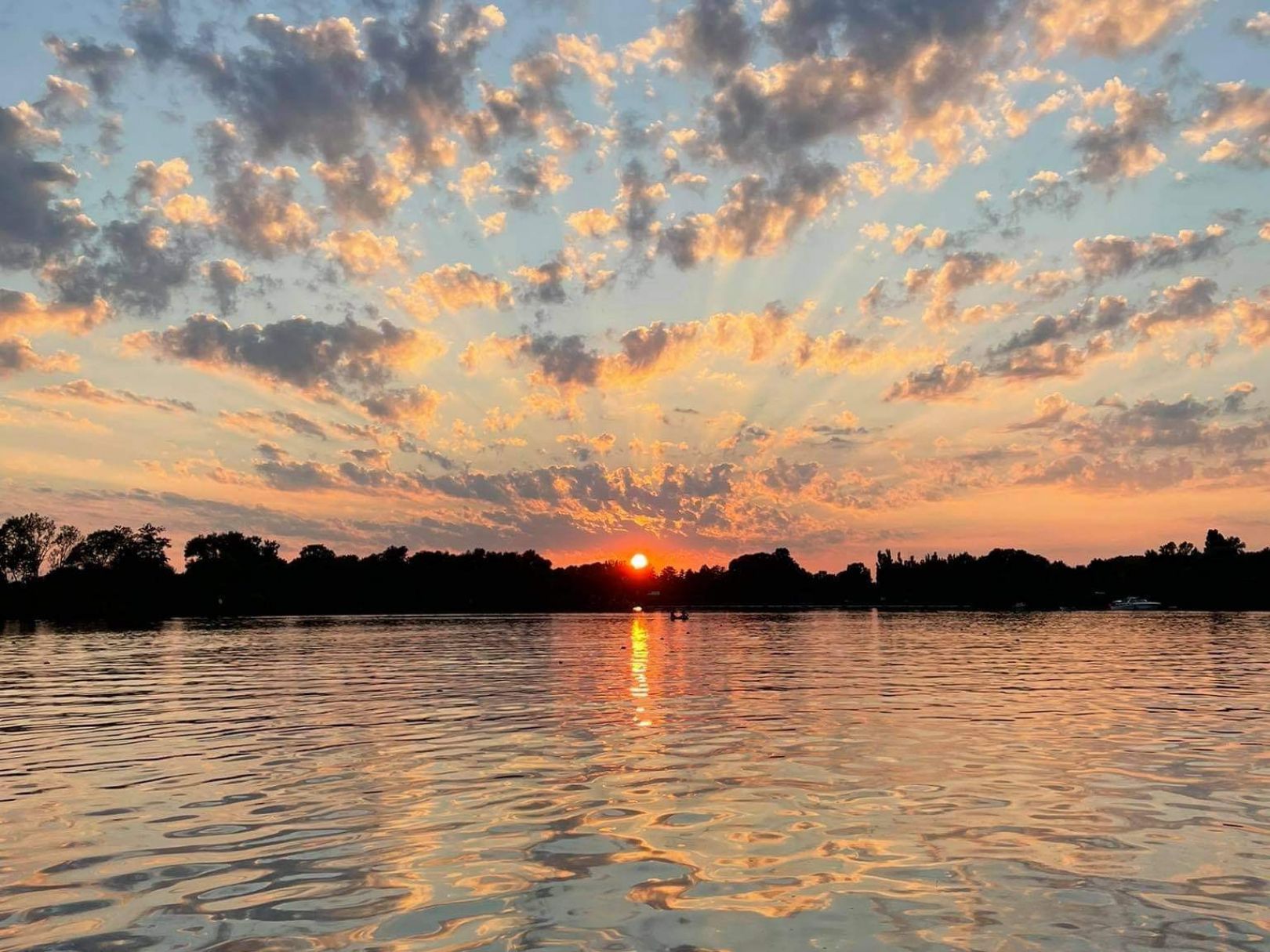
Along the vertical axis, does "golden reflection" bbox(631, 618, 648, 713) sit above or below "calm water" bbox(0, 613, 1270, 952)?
below

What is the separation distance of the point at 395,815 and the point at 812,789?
30.9ft

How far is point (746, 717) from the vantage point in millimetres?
35219

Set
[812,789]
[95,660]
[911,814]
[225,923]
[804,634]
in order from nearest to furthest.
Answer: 1. [225,923]
2. [911,814]
3. [812,789]
4. [95,660]
5. [804,634]

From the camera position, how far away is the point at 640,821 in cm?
1830

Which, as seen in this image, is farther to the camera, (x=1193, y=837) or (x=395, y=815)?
(x=395, y=815)

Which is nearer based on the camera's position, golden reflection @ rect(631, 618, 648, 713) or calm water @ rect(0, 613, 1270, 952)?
calm water @ rect(0, 613, 1270, 952)

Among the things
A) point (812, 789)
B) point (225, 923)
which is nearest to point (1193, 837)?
point (812, 789)

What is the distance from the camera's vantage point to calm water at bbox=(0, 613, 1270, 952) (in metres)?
12.5

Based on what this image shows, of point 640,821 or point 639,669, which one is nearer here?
point 640,821

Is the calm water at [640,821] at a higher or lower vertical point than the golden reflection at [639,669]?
higher

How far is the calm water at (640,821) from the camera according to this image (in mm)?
12508

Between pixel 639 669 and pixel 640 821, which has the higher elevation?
pixel 640 821

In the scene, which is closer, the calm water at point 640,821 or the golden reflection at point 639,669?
the calm water at point 640,821

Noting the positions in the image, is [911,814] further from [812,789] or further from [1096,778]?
[1096,778]
